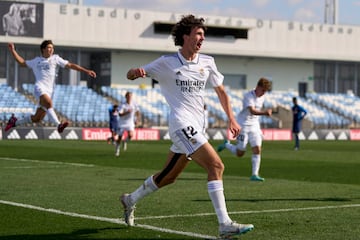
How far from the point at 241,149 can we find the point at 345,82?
5887 centimetres

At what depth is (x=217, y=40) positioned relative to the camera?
66.8 m

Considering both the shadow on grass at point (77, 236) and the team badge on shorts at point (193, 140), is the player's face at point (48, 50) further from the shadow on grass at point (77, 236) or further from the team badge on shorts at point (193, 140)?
the team badge on shorts at point (193, 140)

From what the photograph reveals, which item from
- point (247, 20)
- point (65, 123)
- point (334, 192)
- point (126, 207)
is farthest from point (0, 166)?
point (247, 20)

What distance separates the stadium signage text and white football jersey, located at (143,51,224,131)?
52126 mm

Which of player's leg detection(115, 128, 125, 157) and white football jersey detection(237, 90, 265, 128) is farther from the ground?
white football jersey detection(237, 90, 265, 128)

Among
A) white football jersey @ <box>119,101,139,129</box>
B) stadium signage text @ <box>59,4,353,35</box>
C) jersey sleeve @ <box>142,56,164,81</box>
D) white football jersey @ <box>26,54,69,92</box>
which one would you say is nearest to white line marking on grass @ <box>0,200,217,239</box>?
jersey sleeve @ <box>142,56,164,81</box>

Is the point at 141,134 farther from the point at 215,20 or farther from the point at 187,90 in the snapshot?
the point at 187,90

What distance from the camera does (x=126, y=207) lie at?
31.8 ft

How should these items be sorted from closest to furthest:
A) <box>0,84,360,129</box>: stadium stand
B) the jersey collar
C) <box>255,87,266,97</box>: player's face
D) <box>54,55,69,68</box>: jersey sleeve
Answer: the jersey collar → <box>255,87,266,97</box>: player's face → <box>54,55,69,68</box>: jersey sleeve → <box>0,84,360,129</box>: stadium stand

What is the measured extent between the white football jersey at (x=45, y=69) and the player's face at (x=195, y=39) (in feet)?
34.0

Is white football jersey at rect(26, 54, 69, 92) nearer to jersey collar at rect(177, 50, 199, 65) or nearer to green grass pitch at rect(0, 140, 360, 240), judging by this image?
green grass pitch at rect(0, 140, 360, 240)

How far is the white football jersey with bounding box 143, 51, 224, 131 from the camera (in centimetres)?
906

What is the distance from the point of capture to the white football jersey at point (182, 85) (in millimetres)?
9062

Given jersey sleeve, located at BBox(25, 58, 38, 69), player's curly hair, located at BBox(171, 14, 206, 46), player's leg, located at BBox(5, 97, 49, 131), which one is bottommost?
player's leg, located at BBox(5, 97, 49, 131)
